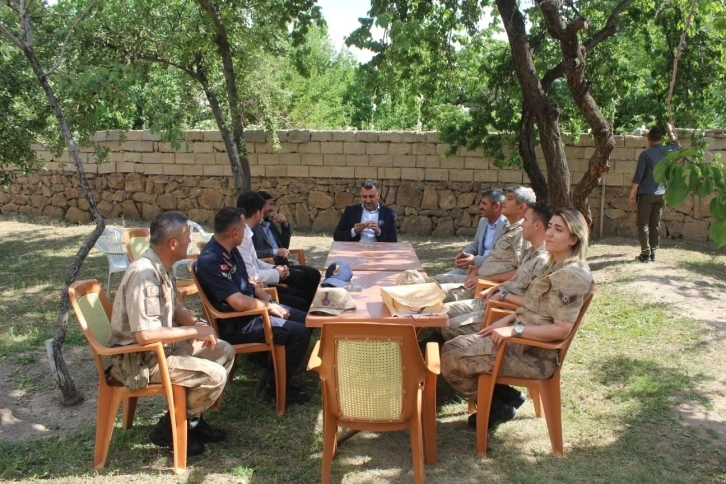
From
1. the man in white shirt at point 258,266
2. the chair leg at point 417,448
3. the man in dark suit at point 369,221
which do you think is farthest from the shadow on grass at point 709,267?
the chair leg at point 417,448

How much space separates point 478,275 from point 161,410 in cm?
271

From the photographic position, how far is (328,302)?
13.1 feet

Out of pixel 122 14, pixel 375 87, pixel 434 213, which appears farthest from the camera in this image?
pixel 434 213

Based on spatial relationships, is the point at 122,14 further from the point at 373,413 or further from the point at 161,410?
the point at 373,413

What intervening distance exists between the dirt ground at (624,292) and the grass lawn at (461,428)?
2 centimetres

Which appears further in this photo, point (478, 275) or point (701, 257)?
point (701, 257)

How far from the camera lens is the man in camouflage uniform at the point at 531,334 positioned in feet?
12.1

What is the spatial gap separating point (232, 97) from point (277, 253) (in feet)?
11.2

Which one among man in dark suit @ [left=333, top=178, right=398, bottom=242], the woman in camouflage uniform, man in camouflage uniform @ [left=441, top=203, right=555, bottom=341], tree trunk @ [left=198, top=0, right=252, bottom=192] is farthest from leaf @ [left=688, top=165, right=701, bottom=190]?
tree trunk @ [left=198, top=0, right=252, bottom=192]

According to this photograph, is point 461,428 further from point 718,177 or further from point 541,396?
point 718,177

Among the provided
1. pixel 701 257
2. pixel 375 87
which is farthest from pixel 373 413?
pixel 701 257

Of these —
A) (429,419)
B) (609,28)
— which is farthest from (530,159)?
(429,419)

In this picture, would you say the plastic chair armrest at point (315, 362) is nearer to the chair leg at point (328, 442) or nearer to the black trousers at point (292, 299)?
the chair leg at point (328, 442)

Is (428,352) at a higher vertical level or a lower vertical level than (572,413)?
higher
